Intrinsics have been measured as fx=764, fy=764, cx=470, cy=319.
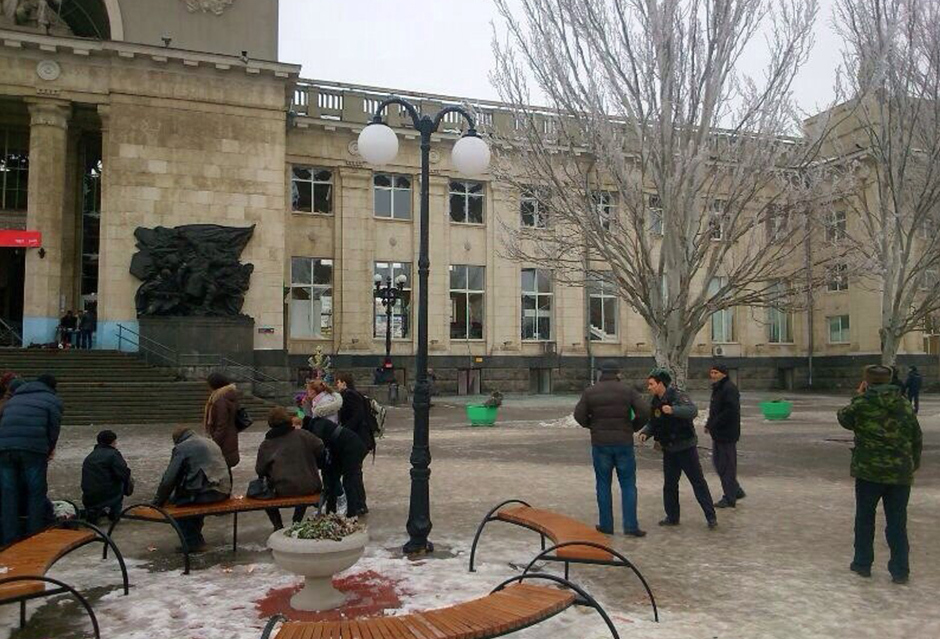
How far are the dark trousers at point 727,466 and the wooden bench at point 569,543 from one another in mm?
3271

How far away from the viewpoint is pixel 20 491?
7.29 meters

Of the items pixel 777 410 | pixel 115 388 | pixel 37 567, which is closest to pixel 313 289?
pixel 115 388

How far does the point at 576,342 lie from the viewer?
37531 mm

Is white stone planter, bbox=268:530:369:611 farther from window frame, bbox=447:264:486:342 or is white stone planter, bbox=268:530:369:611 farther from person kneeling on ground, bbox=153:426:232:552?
window frame, bbox=447:264:486:342

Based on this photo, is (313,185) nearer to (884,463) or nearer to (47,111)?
(47,111)

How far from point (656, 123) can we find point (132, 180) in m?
19.4

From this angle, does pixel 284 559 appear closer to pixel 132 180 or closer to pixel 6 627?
pixel 6 627

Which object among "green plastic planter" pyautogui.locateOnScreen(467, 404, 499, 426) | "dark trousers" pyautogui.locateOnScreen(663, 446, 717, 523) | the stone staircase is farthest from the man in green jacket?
the stone staircase

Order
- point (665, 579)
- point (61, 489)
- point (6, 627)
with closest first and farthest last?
point (6, 627), point (665, 579), point (61, 489)

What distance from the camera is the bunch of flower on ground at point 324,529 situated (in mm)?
5609

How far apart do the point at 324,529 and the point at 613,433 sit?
352cm

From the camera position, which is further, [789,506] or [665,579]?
[789,506]

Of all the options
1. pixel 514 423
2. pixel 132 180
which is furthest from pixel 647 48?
pixel 132 180

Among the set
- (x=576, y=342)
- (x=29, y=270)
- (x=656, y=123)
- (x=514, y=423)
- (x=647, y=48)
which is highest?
(x=647, y=48)
